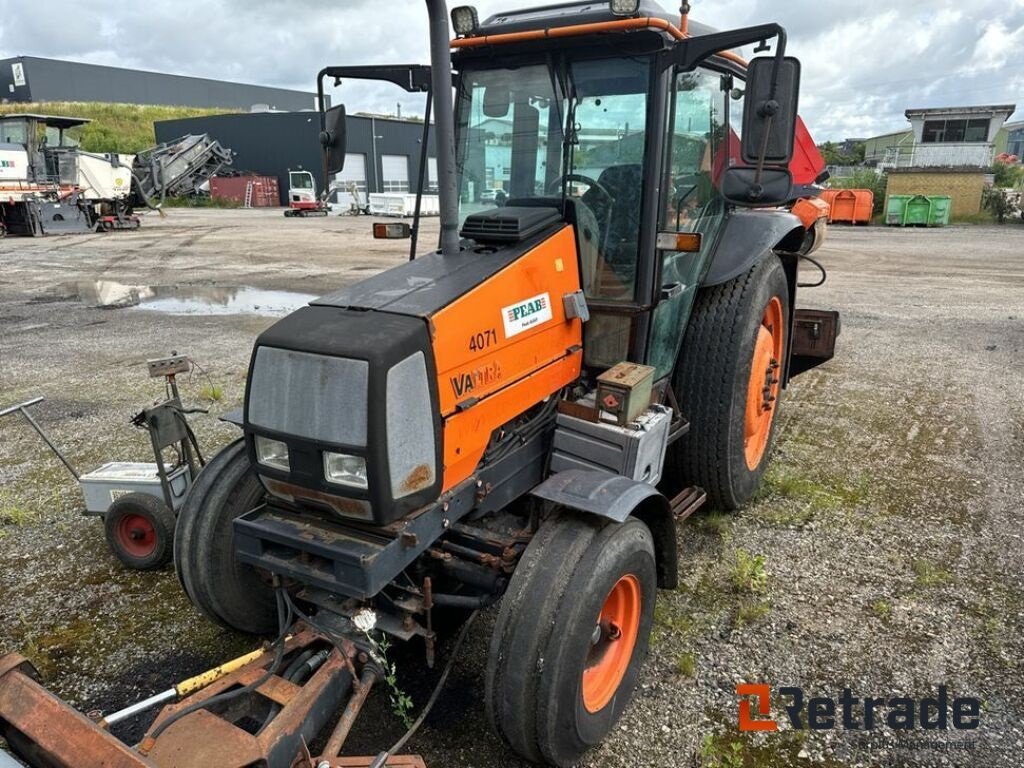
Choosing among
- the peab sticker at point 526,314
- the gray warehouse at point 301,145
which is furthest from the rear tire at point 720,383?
the gray warehouse at point 301,145

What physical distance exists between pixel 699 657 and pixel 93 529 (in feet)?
10.8

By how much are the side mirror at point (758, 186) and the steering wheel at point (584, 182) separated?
1.74 ft

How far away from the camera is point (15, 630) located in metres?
3.24

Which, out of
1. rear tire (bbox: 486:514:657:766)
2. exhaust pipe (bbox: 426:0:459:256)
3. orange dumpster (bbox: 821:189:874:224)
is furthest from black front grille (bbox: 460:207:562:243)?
orange dumpster (bbox: 821:189:874:224)

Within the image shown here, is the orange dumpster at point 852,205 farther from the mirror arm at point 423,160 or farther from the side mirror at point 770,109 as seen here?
the side mirror at point 770,109

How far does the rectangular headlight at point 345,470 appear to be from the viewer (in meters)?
2.23

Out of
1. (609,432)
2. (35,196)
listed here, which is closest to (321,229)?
(35,196)

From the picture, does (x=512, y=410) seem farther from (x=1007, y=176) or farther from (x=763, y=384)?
(x=1007, y=176)

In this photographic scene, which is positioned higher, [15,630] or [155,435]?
[155,435]

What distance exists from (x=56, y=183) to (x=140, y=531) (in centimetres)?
2242

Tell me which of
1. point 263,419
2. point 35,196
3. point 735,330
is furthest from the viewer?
point 35,196

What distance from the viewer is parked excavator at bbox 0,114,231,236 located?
20.7 meters

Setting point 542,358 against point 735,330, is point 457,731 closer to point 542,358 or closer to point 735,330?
point 542,358

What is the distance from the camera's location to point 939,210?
24.0 m
